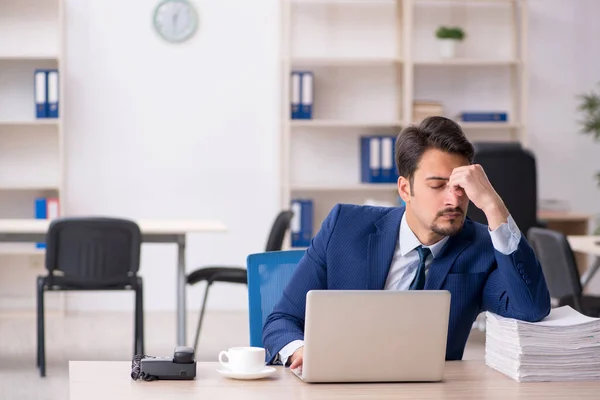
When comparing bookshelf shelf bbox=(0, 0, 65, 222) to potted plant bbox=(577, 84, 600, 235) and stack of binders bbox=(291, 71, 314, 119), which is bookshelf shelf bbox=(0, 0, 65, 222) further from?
potted plant bbox=(577, 84, 600, 235)

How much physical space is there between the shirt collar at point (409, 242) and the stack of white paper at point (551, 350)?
31 centimetres

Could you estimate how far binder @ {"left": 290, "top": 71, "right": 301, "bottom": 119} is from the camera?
6.45 meters

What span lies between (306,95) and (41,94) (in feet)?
5.83

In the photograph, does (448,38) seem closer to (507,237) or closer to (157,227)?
(157,227)

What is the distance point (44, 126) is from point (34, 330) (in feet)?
4.86

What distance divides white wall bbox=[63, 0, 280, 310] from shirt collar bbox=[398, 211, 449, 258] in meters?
4.57

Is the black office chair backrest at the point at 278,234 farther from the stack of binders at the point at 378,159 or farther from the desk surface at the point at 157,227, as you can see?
the stack of binders at the point at 378,159

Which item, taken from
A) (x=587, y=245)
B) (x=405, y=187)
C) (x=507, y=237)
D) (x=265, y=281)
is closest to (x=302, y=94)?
(x=587, y=245)

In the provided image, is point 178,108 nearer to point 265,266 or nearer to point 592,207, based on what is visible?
point 592,207

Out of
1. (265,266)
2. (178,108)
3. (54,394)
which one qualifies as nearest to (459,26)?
(178,108)

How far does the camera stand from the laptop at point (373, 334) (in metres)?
1.67

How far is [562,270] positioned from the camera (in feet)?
13.4

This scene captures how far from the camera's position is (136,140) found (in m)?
6.65

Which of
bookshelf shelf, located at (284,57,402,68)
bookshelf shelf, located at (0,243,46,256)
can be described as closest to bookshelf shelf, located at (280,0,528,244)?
bookshelf shelf, located at (284,57,402,68)
